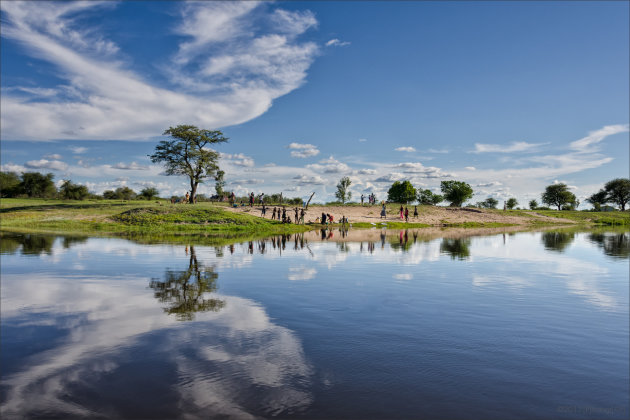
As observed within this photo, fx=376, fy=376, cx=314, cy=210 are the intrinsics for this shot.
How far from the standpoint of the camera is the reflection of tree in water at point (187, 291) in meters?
11.3

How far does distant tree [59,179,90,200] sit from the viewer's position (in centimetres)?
9200

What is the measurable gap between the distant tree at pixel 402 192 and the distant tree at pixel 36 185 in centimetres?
10862

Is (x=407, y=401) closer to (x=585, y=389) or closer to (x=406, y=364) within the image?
(x=406, y=364)

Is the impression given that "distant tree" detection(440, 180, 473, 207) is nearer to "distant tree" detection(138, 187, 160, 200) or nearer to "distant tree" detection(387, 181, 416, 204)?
"distant tree" detection(387, 181, 416, 204)

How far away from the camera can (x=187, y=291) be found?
1373 centimetres

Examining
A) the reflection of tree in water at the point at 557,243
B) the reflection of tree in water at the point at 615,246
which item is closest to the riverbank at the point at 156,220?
the reflection of tree in water at the point at 557,243

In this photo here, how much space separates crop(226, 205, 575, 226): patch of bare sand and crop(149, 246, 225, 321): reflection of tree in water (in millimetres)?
48557

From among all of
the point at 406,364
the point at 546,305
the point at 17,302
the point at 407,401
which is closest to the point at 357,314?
the point at 406,364

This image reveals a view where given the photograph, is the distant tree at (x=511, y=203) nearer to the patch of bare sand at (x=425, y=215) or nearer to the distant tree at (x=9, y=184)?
the patch of bare sand at (x=425, y=215)

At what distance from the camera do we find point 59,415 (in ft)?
19.0

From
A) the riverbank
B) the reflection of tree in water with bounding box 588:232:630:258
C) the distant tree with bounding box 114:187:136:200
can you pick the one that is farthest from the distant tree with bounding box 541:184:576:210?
the distant tree with bounding box 114:187:136:200

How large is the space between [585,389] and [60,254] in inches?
1014

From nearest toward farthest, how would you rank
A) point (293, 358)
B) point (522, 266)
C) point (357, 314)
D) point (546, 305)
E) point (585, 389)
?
point (585, 389)
point (293, 358)
point (357, 314)
point (546, 305)
point (522, 266)

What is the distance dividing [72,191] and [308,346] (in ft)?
337
